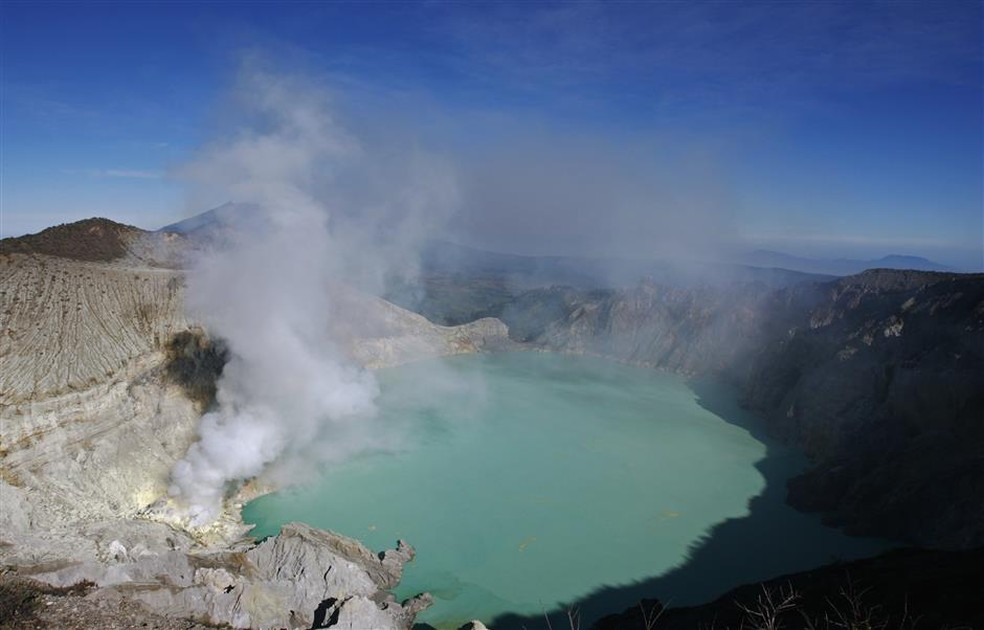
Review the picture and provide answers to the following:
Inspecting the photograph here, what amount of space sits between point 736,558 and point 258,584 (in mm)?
16865

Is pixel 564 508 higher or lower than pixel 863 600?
lower

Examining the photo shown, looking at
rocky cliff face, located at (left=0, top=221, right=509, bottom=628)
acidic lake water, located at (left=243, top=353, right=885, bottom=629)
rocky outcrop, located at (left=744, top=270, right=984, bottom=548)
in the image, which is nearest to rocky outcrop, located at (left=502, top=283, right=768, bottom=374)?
rocky outcrop, located at (left=744, top=270, right=984, bottom=548)

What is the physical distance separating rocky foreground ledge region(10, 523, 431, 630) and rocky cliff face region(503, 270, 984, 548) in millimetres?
18865

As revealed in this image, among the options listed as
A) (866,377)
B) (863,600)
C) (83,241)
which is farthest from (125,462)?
(866,377)

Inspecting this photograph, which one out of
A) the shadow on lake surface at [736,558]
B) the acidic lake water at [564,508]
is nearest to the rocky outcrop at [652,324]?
the acidic lake water at [564,508]

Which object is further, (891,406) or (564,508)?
(891,406)

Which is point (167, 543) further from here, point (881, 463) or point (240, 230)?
point (881, 463)

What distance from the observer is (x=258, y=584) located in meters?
15.6

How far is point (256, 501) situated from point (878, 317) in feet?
122

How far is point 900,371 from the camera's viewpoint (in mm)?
27984

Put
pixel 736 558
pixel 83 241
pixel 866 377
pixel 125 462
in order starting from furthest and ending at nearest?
pixel 83 241
pixel 866 377
pixel 125 462
pixel 736 558

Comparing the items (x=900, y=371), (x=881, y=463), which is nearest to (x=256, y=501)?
(x=881, y=463)

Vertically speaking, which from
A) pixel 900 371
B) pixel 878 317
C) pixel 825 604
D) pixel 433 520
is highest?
pixel 878 317

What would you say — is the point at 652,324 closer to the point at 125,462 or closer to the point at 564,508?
the point at 564,508
